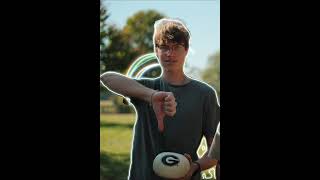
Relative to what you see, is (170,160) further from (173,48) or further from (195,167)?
(173,48)

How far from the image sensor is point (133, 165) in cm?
413

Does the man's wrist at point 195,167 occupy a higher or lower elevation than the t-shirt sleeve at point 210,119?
lower

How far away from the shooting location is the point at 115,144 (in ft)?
15.9

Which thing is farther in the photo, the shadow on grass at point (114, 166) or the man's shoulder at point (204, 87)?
the shadow on grass at point (114, 166)

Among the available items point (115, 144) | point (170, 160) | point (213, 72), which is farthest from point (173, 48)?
point (115, 144)

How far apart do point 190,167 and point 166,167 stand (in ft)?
0.73

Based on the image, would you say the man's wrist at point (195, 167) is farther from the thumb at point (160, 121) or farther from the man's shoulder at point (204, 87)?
the man's shoulder at point (204, 87)

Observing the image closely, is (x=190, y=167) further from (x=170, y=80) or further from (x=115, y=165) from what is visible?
(x=115, y=165)

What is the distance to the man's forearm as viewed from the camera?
4094 mm

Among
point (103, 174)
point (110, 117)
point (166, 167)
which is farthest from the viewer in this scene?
point (103, 174)

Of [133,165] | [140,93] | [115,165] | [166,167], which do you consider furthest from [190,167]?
[115,165]

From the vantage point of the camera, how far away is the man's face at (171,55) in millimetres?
4109

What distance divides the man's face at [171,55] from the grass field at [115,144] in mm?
571

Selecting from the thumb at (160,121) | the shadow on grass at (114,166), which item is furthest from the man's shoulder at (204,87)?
the shadow on grass at (114,166)
